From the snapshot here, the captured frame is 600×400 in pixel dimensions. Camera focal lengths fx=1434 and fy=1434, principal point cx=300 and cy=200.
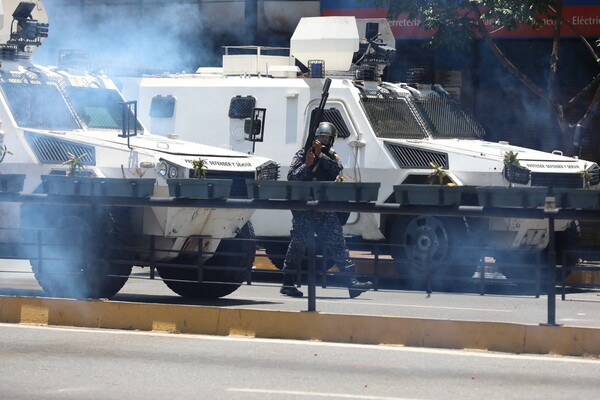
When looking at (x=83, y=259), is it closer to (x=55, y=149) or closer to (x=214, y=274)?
(x=214, y=274)

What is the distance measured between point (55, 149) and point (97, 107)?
1.27m

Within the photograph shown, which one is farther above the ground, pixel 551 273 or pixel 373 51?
pixel 373 51

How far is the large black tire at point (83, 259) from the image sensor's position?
37.7 ft

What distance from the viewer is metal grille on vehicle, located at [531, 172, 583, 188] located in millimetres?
15781

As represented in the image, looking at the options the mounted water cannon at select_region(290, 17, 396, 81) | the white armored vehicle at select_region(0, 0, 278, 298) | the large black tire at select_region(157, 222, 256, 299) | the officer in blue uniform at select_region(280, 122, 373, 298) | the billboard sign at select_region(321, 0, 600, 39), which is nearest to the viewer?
the white armored vehicle at select_region(0, 0, 278, 298)

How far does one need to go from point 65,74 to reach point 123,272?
11.3 ft

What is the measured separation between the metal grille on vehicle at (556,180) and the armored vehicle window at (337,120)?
2.40 metres

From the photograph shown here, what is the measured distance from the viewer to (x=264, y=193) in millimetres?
11586

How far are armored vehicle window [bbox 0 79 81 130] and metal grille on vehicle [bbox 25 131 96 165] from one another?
0.26m

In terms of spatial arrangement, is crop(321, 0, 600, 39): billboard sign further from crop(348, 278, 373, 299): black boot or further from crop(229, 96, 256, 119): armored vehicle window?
crop(348, 278, 373, 299): black boot

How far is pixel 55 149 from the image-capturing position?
14297 millimetres

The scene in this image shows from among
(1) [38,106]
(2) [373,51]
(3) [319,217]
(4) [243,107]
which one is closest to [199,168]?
(3) [319,217]

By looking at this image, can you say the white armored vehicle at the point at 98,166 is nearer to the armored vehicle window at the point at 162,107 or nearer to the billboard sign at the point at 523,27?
the armored vehicle window at the point at 162,107

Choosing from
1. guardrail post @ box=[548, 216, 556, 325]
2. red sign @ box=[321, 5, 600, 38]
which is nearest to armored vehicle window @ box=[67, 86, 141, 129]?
guardrail post @ box=[548, 216, 556, 325]
